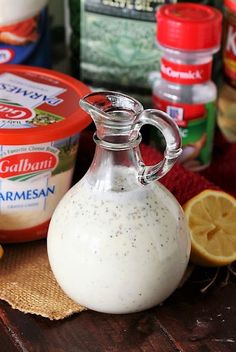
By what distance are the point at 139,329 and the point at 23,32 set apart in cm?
43

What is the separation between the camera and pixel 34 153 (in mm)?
718

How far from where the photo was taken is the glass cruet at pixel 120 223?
625 millimetres

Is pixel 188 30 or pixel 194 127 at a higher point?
pixel 188 30

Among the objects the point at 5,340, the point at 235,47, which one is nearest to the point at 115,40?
the point at 235,47

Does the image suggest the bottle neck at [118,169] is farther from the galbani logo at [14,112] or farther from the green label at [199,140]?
the green label at [199,140]

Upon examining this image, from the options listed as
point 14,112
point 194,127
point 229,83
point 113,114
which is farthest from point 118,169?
point 229,83

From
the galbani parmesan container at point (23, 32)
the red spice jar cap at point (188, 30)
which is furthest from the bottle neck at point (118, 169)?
the galbani parmesan container at point (23, 32)

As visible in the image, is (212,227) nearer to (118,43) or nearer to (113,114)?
(113,114)

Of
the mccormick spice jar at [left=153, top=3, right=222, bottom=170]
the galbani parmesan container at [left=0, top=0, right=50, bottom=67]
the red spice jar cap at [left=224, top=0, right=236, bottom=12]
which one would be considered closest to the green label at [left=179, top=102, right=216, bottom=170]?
the mccormick spice jar at [left=153, top=3, right=222, bottom=170]

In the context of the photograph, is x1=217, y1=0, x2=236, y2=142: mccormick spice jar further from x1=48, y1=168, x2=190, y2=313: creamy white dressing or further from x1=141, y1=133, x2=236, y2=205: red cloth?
x1=48, y1=168, x2=190, y2=313: creamy white dressing

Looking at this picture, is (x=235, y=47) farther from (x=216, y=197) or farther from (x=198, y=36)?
(x=216, y=197)

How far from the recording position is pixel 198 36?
817 mm

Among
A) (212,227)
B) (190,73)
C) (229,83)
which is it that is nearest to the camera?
(212,227)

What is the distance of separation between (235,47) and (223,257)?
32cm
